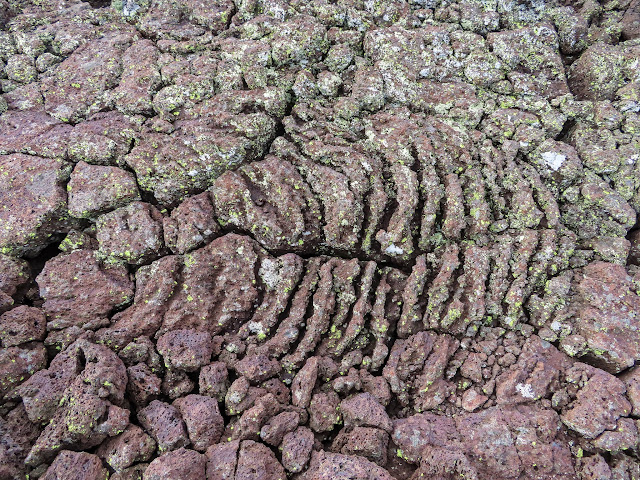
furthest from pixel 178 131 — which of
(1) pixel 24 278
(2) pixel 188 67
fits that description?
(1) pixel 24 278

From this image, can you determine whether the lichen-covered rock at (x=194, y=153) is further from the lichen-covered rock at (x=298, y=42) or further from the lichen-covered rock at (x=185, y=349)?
the lichen-covered rock at (x=185, y=349)

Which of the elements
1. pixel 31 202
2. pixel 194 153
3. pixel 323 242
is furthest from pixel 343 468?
pixel 31 202

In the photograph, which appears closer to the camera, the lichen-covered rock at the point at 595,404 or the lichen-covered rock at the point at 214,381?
the lichen-covered rock at the point at 595,404

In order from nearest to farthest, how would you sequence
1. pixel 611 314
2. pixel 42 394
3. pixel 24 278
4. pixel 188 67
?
1. pixel 42 394
2. pixel 611 314
3. pixel 24 278
4. pixel 188 67

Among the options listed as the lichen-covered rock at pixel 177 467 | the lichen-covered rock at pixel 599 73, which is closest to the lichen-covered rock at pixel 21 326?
the lichen-covered rock at pixel 177 467

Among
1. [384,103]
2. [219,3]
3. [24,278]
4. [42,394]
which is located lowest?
[42,394]

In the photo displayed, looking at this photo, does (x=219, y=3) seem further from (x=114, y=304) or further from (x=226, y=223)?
(x=114, y=304)

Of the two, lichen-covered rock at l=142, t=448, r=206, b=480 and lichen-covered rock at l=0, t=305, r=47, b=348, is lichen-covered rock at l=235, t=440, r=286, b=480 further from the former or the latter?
lichen-covered rock at l=0, t=305, r=47, b=348

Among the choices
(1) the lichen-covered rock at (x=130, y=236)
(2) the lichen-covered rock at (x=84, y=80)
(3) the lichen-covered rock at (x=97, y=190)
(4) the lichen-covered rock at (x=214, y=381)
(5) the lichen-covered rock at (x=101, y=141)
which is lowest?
(4) the lichen-covered rock at (x=214, y=381)
